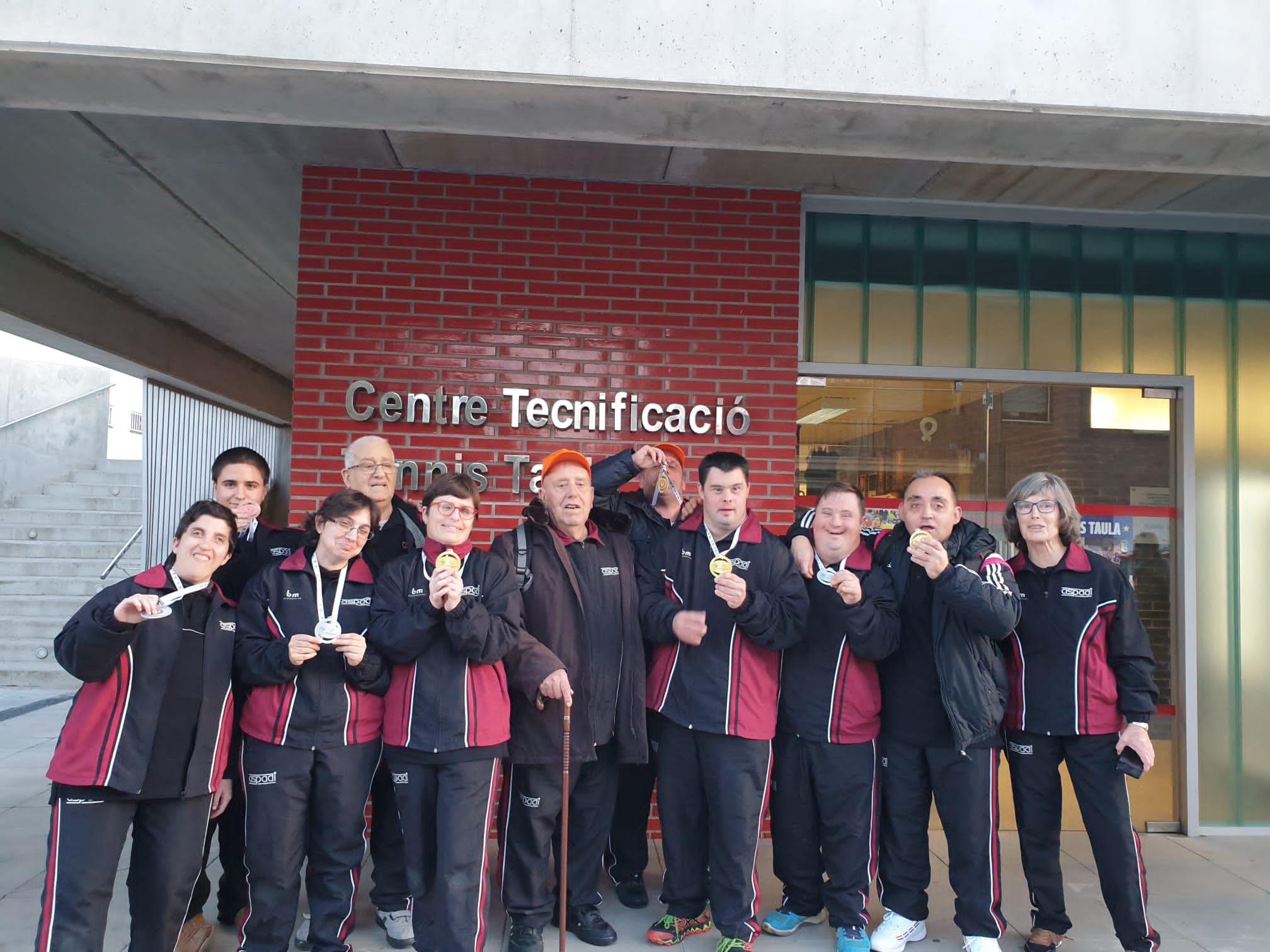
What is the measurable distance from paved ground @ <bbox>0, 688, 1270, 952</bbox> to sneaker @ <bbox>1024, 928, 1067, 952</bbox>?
107 mm

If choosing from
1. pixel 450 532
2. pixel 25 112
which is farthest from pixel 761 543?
pixel 25 112

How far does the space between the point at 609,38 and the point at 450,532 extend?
187cm

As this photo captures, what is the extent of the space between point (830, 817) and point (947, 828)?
18.6 inches

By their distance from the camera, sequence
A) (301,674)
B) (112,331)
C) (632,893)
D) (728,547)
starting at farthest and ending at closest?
1. (112,331)
2. (632,893)
3. (728,547)
4. (301,674)

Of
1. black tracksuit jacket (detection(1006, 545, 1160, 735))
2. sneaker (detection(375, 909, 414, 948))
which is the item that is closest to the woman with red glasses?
sneaker (detection(375, 909, 414, 948))

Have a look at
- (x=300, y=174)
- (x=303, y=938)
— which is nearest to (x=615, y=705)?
(x=303, y=938)

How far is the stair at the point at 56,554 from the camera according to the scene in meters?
10.9

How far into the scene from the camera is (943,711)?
12.8 ft

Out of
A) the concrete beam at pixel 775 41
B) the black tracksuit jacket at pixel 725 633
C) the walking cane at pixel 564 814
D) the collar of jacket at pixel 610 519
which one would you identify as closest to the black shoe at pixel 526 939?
the walking cane at pixel 564 814

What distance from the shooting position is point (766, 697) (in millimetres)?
3928

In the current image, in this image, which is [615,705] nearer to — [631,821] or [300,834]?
[631,821]

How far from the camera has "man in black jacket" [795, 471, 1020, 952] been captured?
3.70 m

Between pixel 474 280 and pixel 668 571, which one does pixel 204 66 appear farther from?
pixel 668 571

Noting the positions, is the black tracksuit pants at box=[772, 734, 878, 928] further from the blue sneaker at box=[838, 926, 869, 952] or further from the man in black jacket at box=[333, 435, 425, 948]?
the man in black jacket at box=[333, 435, 425, 948]
